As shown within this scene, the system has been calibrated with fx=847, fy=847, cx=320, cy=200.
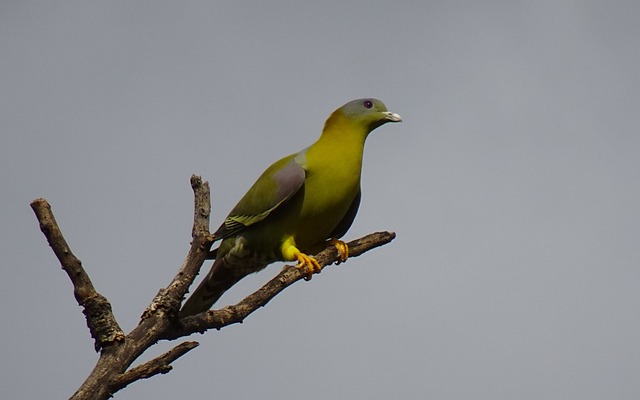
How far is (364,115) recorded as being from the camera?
289 inches

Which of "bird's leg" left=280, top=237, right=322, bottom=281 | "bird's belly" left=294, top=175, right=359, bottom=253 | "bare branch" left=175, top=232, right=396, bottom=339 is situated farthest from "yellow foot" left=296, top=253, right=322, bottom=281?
"bird's belly" left=294, top=175, right=359, bottom=253

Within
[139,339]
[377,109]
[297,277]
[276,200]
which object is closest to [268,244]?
[276,200]

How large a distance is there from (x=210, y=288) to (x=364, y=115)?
6.50 feet

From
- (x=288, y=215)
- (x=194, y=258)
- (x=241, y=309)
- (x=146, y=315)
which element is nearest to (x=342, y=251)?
(x=288, y=215)

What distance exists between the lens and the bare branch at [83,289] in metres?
4.85

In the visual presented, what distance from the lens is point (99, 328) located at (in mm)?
4859

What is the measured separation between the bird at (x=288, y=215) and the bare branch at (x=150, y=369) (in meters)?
2.05

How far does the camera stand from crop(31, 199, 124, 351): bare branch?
15.9 feet

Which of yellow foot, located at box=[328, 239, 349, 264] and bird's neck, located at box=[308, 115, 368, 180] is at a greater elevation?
bird's neck, located at box=[308, 115, 368, 180]

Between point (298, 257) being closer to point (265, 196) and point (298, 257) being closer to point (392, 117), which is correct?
point (265, 196)

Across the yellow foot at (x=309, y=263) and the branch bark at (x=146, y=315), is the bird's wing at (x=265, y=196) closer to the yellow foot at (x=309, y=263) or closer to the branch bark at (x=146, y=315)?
the yellow foot at (x=309, y=263)

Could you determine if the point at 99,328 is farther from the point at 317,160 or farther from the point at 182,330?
the point at 317,160

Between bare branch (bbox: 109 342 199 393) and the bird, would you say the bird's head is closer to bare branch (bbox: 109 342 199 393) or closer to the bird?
the bird

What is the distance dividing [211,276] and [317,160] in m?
1.28
